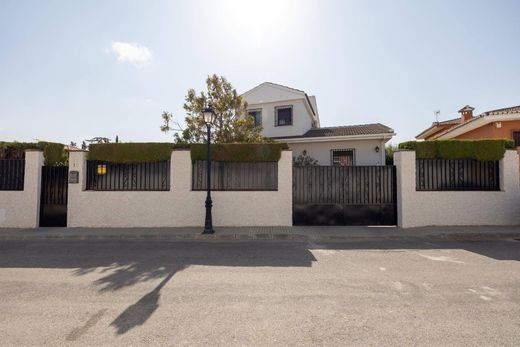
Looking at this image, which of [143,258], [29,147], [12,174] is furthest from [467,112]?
[12,174]

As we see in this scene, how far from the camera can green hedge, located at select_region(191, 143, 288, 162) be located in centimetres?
1020

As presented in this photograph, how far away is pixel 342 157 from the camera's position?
56.1 feet

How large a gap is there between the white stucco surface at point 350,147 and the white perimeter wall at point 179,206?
25.2 ft

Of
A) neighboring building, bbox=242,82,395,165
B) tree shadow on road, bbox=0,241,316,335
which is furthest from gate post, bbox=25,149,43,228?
neighboring building, bbox=242,82,395,165

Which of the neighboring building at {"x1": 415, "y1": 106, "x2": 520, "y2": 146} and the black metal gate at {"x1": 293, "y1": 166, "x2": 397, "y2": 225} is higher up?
the neighboring building at {"x1": 415, "y1": 106, "x2": 520, "y2": 146}

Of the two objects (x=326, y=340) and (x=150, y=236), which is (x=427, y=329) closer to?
(x=326, y=340)

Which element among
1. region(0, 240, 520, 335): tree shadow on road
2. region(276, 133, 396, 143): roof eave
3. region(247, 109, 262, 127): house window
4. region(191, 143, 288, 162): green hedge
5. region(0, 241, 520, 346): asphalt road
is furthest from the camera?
region(247, 109, 262, 127): house window

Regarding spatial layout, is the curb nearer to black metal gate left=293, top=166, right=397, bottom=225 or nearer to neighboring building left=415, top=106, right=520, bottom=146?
black metal gate left=293, top=166, right=397, bottom=225

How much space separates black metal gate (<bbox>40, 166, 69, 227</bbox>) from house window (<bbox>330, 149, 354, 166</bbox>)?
46.2 ft

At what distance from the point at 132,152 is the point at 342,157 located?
12.3 metres

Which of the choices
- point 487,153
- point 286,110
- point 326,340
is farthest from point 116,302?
point 286,110

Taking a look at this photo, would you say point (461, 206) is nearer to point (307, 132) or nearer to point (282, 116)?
point (307, 132)

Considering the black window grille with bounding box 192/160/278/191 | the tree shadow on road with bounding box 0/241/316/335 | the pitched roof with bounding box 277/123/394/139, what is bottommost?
the tree shadow on road with bounding box 0/241/316/335

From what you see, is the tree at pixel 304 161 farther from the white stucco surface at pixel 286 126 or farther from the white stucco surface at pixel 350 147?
the white stucco surface at pixel 286 126
